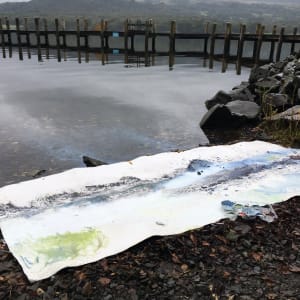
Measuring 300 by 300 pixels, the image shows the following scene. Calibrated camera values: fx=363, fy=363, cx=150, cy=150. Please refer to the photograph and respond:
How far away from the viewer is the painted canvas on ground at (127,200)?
3184mm

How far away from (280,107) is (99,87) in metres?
7.79

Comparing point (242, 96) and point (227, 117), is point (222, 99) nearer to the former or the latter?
point (242, 96)

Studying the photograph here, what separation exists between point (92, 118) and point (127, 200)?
19.4ft

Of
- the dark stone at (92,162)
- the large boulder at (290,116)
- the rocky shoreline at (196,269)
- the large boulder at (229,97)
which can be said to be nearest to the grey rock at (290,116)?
the large boulder at (290,116)

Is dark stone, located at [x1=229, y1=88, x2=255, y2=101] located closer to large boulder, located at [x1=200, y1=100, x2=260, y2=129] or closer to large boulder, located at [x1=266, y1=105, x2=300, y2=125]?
large boulder, located at [x1=200, y1=100, x2=260, y2=129]

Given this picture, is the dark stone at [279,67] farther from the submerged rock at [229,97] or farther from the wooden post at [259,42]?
the wooden post at [259,42]

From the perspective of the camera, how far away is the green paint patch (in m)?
2.99

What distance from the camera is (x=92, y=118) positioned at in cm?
961

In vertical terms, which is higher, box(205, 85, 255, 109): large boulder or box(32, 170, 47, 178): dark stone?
box(205, 85, 255, 109): large boulder

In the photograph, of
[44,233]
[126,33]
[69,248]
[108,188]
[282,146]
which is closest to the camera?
[69,248]

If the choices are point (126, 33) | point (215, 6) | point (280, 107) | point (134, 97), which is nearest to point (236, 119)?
point (280, 107)

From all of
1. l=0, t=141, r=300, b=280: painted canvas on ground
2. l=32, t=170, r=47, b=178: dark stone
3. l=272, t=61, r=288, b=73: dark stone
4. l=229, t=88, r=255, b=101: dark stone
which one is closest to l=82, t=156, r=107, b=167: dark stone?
l=32, t=170, r=47, b=178: dark stone

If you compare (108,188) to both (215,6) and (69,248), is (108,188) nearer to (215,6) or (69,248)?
(69,248)

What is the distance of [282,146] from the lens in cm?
597
